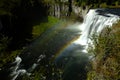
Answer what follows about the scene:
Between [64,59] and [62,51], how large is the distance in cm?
289

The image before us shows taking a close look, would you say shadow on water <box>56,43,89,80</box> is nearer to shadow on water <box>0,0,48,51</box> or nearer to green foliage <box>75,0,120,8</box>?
shadow on water <box>0,0,48,51</box>

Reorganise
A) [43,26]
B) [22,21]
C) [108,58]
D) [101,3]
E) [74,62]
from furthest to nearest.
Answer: [101,3] → [22,21] → [43,26] → [74,62] → [108,58]

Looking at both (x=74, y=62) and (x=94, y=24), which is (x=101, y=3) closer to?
(x=94, y=24)

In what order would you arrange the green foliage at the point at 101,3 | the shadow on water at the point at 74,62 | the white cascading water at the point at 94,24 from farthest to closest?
1. the green foliage at the point at 101,3
2. the white cascading water at the point at 94,24
3. the shadow on water at the point at 74,62

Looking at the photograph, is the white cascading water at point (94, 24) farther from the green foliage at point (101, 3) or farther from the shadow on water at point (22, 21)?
the shadow on water at point (22, 21)

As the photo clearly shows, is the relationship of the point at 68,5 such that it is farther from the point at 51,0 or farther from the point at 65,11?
the point at 51,0

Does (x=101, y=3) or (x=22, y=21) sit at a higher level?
(x=101, y=3)

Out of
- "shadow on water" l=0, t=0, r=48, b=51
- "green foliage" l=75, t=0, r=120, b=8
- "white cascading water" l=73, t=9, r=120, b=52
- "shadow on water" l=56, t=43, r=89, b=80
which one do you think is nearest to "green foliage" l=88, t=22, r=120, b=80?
"shadow on water" l=56, t=43, r=89, b=80

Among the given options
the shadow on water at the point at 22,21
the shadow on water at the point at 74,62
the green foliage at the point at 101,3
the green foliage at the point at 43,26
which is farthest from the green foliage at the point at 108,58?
the green foliage at the point at 101,3

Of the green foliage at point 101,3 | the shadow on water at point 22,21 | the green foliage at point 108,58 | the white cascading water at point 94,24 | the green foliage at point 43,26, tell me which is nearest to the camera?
the green foliage at point 108,58

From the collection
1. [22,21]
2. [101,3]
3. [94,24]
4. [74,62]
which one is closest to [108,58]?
[74,62]

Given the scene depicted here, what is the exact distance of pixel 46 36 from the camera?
1435 inches

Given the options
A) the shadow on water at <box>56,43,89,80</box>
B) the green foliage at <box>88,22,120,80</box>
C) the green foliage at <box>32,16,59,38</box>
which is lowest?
the shadow on water at <box>56,43,89,80</box>

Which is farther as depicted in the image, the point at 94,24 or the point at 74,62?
the point at 94,24
